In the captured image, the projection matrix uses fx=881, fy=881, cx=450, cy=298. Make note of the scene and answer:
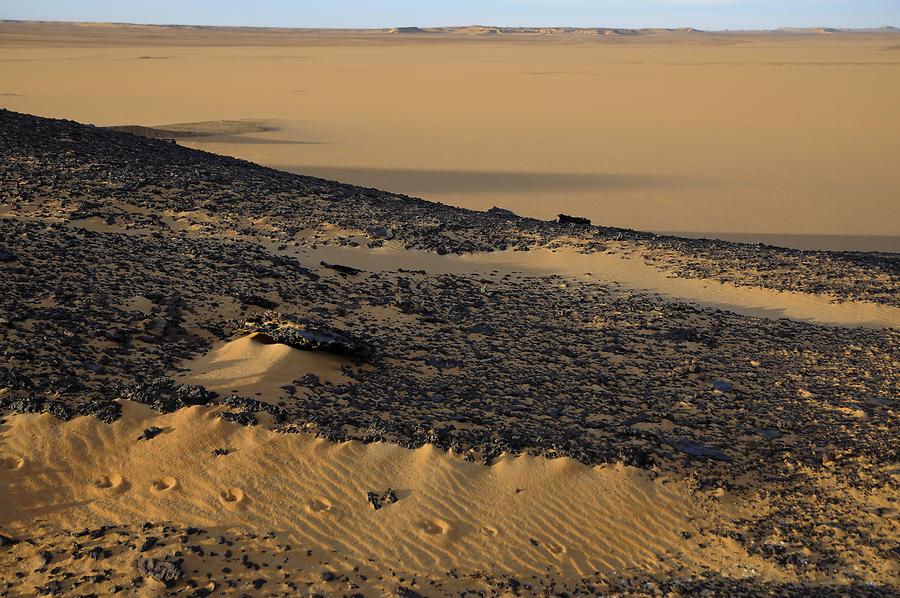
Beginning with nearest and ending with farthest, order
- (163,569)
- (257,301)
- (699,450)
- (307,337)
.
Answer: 1. (163,569)
2. (699,450)
3. (307,337)
4. (257,301)

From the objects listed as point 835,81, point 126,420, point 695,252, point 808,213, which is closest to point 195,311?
point 126,420

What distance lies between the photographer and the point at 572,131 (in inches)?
1302

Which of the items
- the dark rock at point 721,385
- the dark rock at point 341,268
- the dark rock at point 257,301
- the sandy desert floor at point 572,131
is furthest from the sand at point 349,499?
the sandy desert floor at point 572,131

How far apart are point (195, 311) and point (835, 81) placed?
182 ft

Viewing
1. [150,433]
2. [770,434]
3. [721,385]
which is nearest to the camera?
[150,433]

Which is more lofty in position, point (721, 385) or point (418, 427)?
point (721, 385)

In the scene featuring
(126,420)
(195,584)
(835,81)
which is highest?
(835,81)

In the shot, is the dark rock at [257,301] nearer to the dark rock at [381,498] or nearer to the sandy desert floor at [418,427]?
the sandy desert floor at [418,427]

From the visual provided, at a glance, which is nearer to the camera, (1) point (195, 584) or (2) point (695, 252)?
(1) point (195, 584)

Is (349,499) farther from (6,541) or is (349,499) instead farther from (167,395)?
(6,541)

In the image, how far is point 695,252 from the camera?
11.5m

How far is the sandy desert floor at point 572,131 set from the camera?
65.3ft

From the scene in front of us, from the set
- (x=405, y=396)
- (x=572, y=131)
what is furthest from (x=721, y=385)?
(x=572, y=131)

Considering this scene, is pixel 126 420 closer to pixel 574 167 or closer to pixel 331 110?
pixel 574 167
